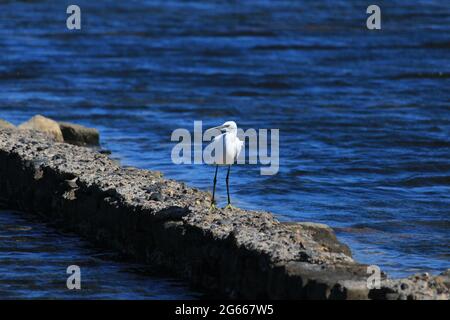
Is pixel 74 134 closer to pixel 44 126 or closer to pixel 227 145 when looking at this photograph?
pixel 44 126

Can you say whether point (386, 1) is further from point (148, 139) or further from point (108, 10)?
point (148, 139)

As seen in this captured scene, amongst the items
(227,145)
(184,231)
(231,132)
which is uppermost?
(231,132)

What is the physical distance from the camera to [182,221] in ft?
42.8

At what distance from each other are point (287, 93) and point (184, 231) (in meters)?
18.7

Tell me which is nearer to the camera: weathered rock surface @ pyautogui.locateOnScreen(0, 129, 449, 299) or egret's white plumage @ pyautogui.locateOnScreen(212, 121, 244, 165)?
weathered rock surface @ pyautogui.locateOnScreen(0, 129, 449, 299)

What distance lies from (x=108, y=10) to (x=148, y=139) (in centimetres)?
2569

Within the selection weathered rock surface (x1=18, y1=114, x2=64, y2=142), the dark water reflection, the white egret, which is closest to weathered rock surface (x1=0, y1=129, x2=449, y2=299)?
the dark water reflection

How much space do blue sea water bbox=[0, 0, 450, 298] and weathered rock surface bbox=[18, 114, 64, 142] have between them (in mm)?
1295

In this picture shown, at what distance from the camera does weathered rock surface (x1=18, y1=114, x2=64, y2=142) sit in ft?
70.9

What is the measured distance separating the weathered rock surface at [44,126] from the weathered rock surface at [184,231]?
12.6 ft

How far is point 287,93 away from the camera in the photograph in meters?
31.2

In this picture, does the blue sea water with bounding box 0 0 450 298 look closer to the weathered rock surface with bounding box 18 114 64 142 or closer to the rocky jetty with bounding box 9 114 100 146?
the rocky jetty with bounding box 9 114 100 146

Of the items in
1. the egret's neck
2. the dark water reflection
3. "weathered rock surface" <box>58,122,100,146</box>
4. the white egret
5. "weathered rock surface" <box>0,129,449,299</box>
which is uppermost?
the egret's neck

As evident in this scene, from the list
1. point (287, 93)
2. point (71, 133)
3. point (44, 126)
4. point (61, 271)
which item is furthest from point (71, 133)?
point (287, 93)
